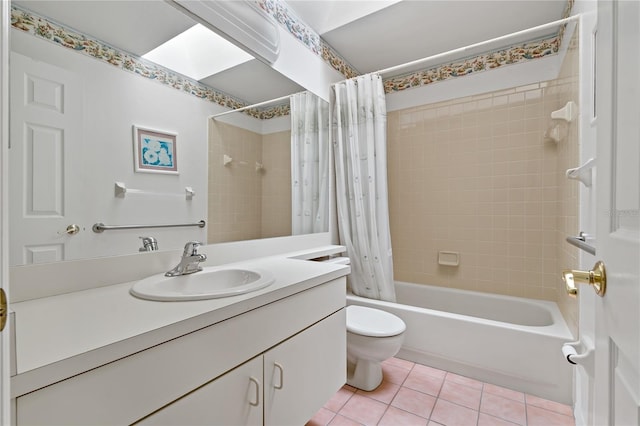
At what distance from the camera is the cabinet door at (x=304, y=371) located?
3.26 feet

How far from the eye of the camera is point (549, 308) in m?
2.06

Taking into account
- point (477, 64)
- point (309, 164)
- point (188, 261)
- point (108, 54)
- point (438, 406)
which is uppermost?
point (477, 64)

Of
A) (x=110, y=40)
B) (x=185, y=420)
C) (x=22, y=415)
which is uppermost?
(x=110, y=40)

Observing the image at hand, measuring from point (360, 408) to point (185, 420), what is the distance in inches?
44.6

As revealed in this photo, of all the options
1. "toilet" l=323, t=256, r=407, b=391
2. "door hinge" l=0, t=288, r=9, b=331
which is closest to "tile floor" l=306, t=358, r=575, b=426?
"toilet" l=323, t=256, r=407, b=391

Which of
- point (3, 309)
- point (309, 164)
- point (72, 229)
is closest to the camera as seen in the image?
point (3, 309)

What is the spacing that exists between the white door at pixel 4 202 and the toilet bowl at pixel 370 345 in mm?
1516

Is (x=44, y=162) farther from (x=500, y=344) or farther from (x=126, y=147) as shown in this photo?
(x=500, y=344)

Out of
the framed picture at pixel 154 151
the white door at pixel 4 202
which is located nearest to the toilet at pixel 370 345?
the framed picture at pixel 154 151

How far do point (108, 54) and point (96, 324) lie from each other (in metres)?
0.96

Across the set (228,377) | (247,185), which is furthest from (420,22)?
(228,377)

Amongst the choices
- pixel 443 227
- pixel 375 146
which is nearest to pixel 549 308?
pixel 443 227

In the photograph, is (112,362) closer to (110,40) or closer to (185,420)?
(185,420)

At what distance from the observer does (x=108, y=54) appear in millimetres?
1071
